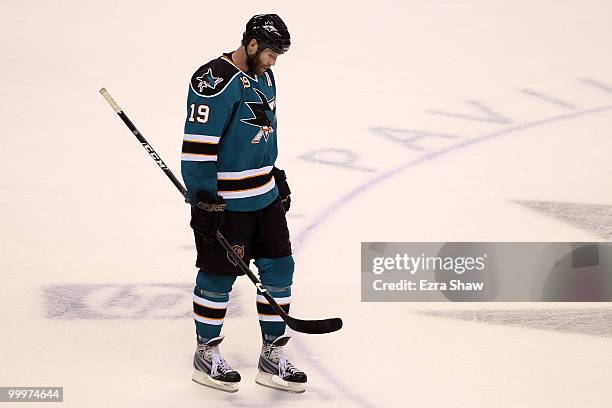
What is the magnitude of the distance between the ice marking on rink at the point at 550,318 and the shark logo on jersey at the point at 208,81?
1.42 metres

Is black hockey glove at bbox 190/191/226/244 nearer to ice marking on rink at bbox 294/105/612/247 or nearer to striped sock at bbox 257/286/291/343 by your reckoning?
striped sock at bbox 257/286/291/343

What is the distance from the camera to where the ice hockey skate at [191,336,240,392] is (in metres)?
4.18

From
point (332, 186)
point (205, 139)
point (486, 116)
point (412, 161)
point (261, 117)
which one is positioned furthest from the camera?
point (486, 116)

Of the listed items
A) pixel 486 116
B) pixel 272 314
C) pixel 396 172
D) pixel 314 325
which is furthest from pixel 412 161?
pixel 314 325

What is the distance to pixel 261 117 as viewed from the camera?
13.3 feet

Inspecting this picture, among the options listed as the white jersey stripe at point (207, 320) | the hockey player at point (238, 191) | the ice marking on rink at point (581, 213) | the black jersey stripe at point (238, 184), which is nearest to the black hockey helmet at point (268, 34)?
the hockey player at point (238, 191)

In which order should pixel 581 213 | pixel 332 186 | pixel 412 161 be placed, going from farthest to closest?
pixel 412 161 < pixel 332 186 < pixel 581 213

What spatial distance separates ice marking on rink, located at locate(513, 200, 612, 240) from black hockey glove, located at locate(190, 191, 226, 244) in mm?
2223

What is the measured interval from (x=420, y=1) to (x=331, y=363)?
5123mm

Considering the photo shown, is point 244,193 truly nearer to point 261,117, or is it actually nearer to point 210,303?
point 261,117

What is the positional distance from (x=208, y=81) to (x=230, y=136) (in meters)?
0.19

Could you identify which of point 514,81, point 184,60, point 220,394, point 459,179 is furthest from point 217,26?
point 220,394

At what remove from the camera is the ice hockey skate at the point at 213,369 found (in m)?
4.18

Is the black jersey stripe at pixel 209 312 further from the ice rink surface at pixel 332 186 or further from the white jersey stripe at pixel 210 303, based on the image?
the ice rink surface at pixel 332 186
